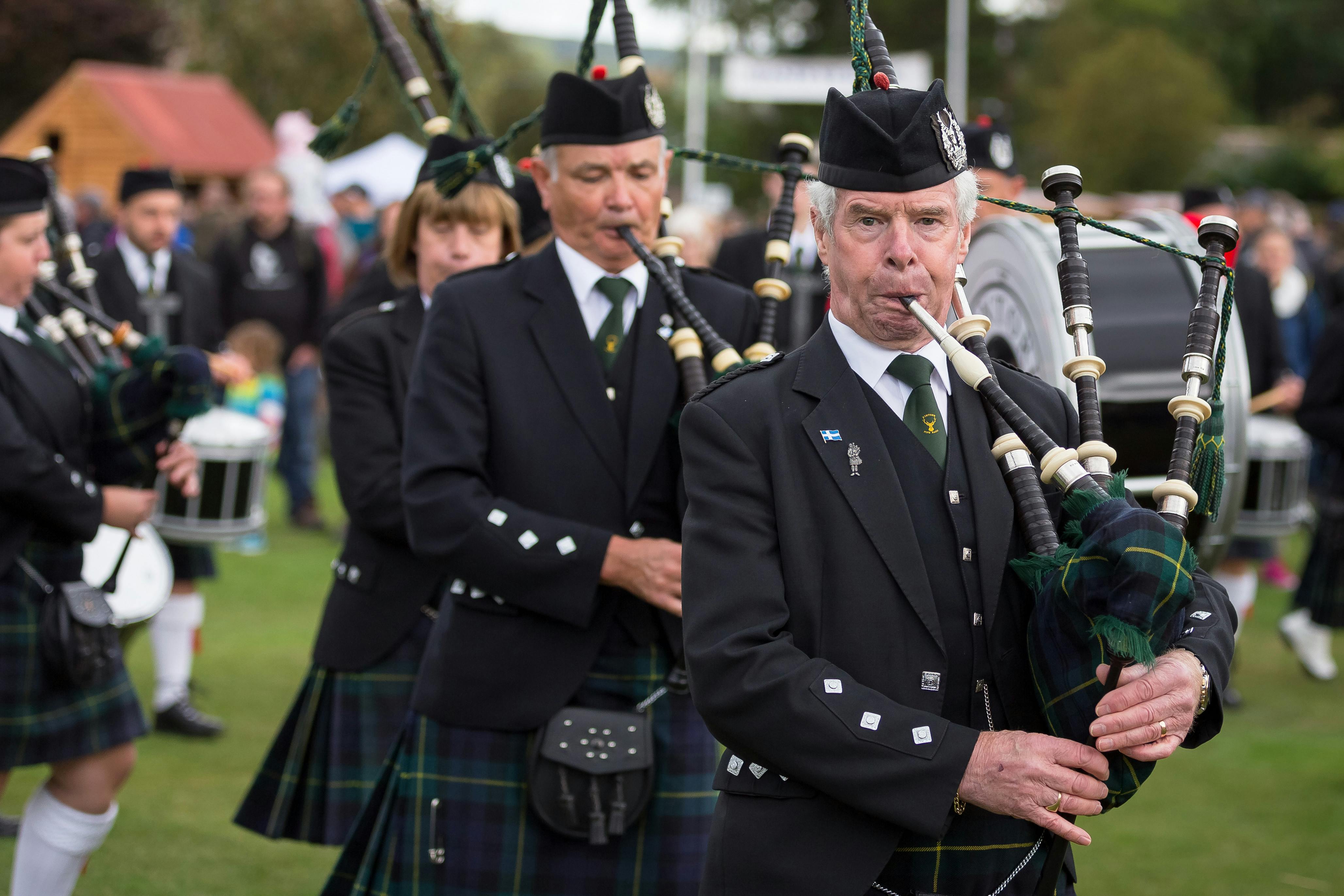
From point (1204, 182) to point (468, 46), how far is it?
14.4 meters

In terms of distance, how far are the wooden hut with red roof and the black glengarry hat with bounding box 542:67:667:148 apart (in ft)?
76.3

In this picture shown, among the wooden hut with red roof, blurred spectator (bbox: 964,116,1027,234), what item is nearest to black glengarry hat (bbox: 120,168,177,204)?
blurred spectator (bbox: 964,116,1027,234)

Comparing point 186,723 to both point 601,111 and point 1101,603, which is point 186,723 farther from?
point 1101,603

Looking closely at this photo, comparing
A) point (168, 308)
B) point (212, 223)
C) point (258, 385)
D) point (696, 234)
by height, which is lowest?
point (258, 385)

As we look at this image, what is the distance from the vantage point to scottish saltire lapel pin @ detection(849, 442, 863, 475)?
1915 millimetres

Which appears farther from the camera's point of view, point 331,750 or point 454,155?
point 331,750

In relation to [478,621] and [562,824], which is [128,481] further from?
[562,824]

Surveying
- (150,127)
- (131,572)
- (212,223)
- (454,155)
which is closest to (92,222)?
(212,223)

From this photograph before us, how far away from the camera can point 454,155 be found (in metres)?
3.40

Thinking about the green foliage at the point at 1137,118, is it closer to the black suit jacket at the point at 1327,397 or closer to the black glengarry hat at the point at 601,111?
the black suit jacket at the point at 1327,397

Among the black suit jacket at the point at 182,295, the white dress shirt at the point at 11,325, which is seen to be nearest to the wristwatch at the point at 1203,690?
the white dress shirt at the point at 11,325

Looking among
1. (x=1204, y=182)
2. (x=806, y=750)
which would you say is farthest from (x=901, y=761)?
(x=1204, y=182)

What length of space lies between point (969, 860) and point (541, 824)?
109cm

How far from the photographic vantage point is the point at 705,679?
1.87 meters
